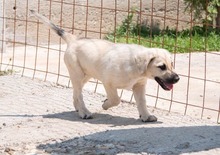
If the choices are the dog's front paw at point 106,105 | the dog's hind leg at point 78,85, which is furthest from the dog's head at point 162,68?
the dog's hind leg at point 78,85

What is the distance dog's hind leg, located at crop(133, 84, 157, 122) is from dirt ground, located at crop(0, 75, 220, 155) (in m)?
0.09

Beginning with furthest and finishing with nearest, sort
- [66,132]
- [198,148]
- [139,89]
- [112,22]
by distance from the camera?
1. [112,22]
2. [139,89]
3. [66,132]
4. [198,148]

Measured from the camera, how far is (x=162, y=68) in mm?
7328

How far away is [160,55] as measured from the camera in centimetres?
731

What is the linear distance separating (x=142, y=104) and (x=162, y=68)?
18.6 inches

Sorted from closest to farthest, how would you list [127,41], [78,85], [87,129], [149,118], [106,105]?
1. [87,129]
2. [149,118]
3. [106,105]
4. [78,85]
5. [127,41]

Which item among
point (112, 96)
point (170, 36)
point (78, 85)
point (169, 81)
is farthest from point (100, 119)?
point (170, 36)

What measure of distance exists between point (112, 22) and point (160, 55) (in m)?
5.73

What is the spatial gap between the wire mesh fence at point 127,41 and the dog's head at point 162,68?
0.93 m

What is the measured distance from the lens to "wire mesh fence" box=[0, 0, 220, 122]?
859 cm

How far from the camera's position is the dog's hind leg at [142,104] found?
7492 millimetres

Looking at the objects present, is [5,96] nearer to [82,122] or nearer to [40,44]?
[82,122]

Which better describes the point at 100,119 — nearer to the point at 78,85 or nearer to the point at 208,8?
the point at 78,85

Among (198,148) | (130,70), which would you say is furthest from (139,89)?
(198,148)
